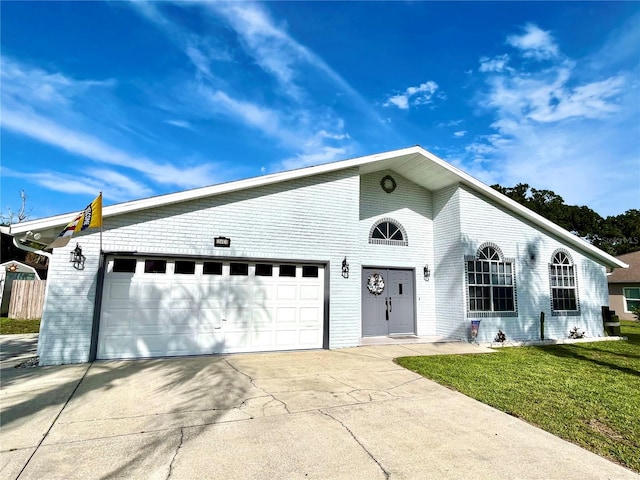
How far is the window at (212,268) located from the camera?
28.3ft

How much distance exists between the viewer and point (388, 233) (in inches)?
470

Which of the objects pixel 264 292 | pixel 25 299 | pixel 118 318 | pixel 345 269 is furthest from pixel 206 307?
pixel 25 299

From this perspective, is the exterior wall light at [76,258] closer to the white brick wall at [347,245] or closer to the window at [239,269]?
the white brick wall at [347,245]

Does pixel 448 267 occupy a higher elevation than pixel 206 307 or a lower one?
higher

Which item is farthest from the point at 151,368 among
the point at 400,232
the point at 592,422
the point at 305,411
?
the point at 400,232

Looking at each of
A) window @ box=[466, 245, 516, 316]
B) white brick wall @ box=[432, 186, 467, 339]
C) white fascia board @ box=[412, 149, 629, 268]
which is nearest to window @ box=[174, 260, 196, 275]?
white fascia board @ box=[412, 149, 629, 268]

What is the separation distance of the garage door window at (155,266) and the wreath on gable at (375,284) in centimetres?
632

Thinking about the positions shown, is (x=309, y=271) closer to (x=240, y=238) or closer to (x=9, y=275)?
(x=240, y=238)

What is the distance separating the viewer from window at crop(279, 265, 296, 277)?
9.38 metres

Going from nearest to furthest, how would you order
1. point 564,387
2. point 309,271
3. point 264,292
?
point 564,387 < point 264,292 < point 309,271

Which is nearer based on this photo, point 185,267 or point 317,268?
point 185,267

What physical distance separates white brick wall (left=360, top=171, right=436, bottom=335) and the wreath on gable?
0.41 metres

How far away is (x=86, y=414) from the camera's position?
4586 millimetres

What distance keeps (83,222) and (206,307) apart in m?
3.25
